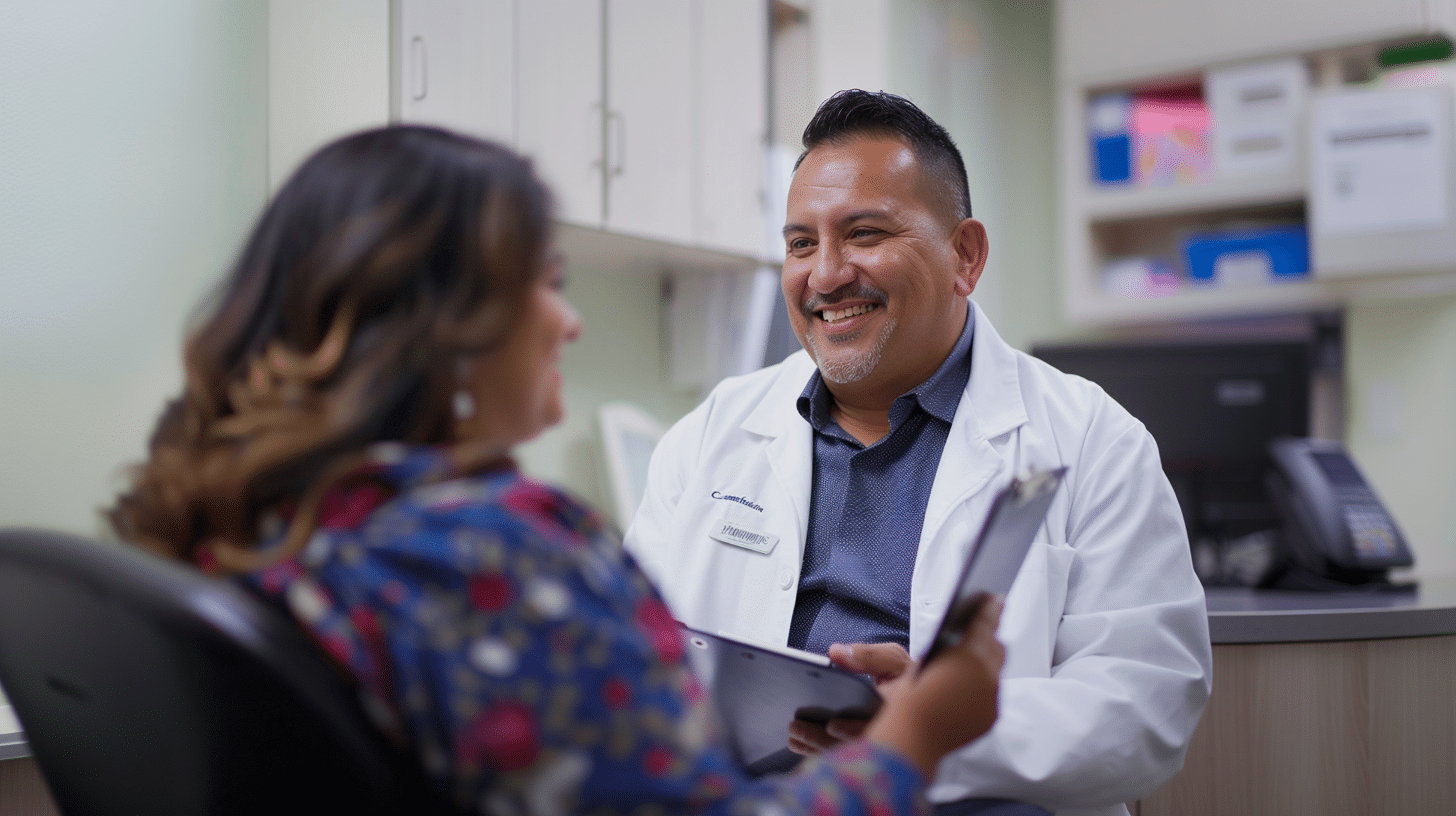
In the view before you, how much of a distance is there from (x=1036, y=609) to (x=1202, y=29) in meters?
2.70

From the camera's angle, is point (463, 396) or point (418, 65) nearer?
point (463, 396)

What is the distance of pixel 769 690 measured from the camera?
0.94 m

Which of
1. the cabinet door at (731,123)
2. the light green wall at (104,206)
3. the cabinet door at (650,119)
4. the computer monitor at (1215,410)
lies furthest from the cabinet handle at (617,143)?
the computer monitor at (1215,410)

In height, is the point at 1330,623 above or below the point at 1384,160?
below

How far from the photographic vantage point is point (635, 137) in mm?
2293

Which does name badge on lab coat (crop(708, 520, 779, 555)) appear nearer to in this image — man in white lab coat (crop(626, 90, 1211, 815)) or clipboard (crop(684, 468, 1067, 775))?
man in white lab coat (crop(626, 90, 1211, 815))

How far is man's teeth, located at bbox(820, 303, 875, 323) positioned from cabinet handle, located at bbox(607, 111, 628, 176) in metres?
0.87

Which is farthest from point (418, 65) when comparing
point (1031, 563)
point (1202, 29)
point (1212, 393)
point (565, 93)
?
point (1202, 29)

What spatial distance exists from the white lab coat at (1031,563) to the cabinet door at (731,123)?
1.02 meters

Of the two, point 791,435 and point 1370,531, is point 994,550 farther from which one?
point 1370,531

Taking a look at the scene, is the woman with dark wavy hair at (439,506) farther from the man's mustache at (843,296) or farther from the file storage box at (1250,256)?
the file storage box at (1250,256)

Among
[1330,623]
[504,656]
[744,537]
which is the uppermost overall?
[504,656]

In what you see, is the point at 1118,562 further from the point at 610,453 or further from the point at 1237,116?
the point at 1237,116

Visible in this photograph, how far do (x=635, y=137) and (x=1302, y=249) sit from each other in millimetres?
2113
